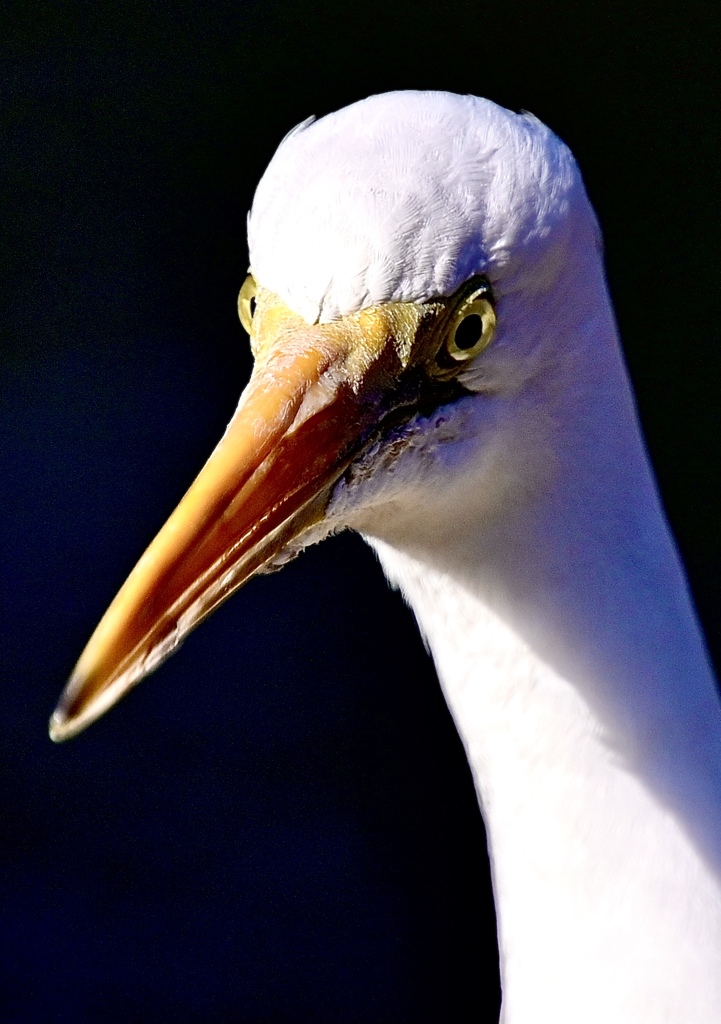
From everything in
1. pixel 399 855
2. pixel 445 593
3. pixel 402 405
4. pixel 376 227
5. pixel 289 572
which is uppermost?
pixel 289 572

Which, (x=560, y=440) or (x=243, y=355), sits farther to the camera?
(x=243, y=355)

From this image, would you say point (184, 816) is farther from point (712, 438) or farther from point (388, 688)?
point (712, 438)

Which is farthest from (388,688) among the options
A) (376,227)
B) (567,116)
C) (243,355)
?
(376,227)

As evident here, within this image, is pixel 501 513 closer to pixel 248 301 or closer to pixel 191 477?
pixel 248 301

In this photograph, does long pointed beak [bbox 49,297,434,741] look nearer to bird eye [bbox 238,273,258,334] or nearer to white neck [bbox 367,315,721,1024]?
bird eye [bbox 238,273,258,334]

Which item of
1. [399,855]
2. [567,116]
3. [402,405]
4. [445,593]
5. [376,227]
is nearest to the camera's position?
[376,227]

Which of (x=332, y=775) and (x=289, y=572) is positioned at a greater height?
(x=289, y=572)

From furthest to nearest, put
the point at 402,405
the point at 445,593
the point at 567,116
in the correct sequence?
the point at 567,116
the point at 445,593
the point at 402,405

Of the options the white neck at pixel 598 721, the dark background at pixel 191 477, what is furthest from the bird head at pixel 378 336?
the dark background at pixel 191 477

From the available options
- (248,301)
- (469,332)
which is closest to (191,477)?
(248,301)
